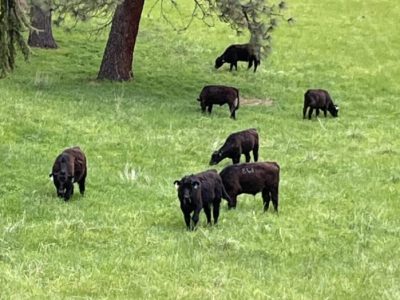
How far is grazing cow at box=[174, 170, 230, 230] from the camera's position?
10.2 m

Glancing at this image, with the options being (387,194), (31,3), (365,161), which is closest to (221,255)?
(387,194)

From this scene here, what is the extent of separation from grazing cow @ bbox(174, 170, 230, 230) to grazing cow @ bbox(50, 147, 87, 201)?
1936 millimetres

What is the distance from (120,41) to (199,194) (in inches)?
534

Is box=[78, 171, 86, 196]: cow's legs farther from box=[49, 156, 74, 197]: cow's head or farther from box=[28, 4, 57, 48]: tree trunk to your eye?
box=[28, 4, 57, 48]: tree trunk

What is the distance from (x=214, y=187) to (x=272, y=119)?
9252 millimetres

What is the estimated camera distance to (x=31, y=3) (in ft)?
69.1

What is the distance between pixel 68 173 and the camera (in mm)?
11633

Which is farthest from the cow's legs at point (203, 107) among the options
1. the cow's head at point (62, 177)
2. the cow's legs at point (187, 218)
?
the cow's legs at point (187, 218)

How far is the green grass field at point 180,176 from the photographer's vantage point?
854 centimetres

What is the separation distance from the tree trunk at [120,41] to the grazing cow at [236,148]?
8900 millimetres

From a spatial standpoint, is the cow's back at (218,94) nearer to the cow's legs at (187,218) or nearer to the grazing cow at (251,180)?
the grazing cow at (251,180)

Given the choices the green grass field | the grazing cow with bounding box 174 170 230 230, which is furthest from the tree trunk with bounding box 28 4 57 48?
the grazing cow with bounding box 174 170 230 230

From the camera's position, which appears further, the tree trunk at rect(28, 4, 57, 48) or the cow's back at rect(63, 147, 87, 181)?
the tree trunk at rect(28, 4, 57, 48)

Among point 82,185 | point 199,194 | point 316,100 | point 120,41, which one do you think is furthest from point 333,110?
point 199,194
